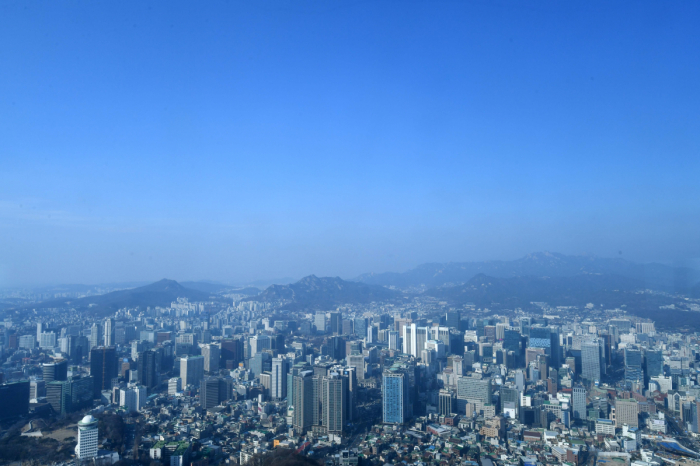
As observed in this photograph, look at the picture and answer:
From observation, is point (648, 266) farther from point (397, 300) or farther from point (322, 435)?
point (397, 300)

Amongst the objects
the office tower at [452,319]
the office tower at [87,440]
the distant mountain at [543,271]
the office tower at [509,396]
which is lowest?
the office tower at [509,396]

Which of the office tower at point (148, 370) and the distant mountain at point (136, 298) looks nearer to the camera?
the office tower at point (148, 370)

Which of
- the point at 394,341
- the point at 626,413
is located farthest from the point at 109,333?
the point at 626,413

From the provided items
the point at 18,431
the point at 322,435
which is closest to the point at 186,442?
the point at 322,435

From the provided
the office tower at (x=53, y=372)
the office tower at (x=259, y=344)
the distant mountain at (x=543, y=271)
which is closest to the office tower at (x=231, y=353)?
the office tower at (x=259, y=344)

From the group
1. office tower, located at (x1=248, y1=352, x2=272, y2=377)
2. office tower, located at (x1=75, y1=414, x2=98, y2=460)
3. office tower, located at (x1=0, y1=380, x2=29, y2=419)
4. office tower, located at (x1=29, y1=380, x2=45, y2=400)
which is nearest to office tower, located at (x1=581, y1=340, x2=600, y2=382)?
office tower, located at (x1=248, y1=352, x2=272, y2=377)

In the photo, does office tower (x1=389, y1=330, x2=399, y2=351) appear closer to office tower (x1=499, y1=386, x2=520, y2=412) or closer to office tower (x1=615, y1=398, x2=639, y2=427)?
office tower (x1=499, y1=386, x2=520, y2=412)

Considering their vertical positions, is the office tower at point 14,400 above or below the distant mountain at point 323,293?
below

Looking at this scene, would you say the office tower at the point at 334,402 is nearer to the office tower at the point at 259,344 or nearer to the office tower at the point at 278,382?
the office tower at the point at 278,382
